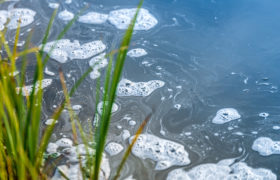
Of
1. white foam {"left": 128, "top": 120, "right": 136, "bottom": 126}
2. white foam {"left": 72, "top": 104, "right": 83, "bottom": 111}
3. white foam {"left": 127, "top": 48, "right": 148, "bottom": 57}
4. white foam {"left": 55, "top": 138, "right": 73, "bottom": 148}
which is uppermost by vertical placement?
white foam {"left": 127, "top": 48, "right": 148, "bottom": 57}

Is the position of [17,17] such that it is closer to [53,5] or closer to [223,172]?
[53,5]

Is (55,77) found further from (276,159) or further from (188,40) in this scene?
(276,159)

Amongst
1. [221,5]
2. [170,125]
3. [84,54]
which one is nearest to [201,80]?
[170,125]

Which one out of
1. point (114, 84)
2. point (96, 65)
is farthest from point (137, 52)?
point (114, 84)

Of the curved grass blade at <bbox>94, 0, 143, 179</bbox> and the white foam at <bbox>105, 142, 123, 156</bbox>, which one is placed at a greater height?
the curved grass blade at <bbox>94, 0, 143, 179</bbox>

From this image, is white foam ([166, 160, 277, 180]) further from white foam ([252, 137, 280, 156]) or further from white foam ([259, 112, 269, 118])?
white foam ([259, 112, 269, 118])

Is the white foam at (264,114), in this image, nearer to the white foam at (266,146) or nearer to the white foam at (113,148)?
the white foam at (266,146)

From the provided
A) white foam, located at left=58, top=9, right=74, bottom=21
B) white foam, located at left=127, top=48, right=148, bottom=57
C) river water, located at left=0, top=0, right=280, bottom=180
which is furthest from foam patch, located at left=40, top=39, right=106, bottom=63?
white foam, located at left=58, top=9, right=74, bottom=21
